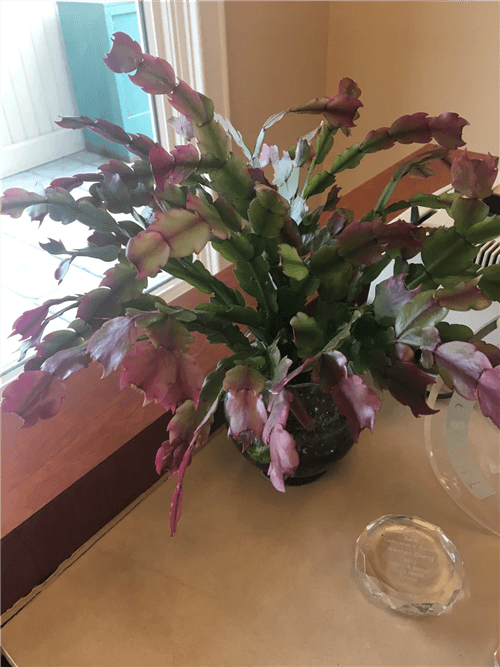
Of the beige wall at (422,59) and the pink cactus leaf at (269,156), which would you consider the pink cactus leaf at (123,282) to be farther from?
the beige wall at (422,59)

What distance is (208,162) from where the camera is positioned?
0.41m

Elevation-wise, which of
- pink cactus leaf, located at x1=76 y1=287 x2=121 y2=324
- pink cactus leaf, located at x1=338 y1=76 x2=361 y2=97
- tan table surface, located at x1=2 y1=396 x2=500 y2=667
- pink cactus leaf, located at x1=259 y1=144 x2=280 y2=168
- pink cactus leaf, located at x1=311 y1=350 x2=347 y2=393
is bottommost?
tan table surface, located at x1=2 y1=396 x2=500 y2=667

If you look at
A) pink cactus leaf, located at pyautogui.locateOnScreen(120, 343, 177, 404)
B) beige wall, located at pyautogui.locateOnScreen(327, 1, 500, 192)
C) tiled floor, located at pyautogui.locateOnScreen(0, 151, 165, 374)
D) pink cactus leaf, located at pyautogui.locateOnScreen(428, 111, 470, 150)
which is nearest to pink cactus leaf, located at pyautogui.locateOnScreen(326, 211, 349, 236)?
pink cactus leaf, located at pyautogui.locateOnScreen(428, 111, 470, 150)

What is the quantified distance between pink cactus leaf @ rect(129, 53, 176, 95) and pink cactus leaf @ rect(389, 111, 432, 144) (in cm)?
19

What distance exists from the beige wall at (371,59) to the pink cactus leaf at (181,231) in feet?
4.34

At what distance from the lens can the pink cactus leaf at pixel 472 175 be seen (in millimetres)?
404

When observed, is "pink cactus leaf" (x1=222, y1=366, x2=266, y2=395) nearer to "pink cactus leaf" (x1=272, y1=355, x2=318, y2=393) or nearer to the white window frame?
"pink cactus leaf" (x1=272, y1=355, x2=318, y2=393)

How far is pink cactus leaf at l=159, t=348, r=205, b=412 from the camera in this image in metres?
0.35

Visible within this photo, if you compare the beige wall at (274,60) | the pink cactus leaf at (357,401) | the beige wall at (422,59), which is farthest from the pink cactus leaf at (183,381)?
the beige wall at (422,59)

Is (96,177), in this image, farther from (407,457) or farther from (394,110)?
(394,110)

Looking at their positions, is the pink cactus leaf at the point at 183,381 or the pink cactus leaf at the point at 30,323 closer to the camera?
the pink cactus leaf at the point at 183,381

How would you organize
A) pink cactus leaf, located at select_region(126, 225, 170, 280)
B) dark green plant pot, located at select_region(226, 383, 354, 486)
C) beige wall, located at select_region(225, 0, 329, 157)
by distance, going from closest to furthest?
pink cactus leaf, located at select_region(126, 225, 170, 280)
dark green plant pot, located at select_region(226, 383, 354, 486)
beige wall, located at select_region(225, 0, 329, 157)

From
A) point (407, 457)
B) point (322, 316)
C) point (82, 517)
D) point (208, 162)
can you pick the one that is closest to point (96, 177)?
point (208, 162)

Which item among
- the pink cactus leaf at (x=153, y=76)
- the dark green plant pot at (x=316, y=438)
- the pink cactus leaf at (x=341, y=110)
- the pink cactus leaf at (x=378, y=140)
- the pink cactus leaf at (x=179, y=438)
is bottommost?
the dark green plant pot at (x=316, y=438)
